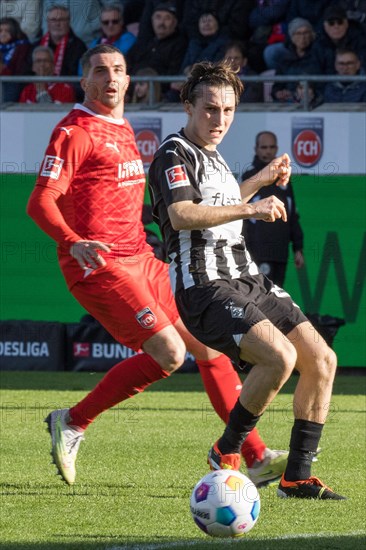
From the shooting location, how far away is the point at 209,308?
5.52 meters

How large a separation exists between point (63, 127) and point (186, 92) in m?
0.98

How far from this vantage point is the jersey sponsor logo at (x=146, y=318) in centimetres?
630

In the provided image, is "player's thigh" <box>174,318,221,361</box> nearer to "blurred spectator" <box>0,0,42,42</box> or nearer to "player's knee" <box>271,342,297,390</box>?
"player's knee" <box>271,342,297,390</box>

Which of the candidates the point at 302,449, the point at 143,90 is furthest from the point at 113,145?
the point at 143,90

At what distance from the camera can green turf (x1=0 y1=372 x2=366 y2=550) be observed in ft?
15.4

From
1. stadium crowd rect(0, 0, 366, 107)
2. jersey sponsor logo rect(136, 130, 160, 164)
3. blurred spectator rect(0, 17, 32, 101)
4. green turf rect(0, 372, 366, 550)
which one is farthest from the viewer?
blurred spectator rect(0, 17, 32, 101)

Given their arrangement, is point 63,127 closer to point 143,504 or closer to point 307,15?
point 143,504

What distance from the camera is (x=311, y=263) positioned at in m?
13.6

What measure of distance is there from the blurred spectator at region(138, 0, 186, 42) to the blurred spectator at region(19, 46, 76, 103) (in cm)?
123

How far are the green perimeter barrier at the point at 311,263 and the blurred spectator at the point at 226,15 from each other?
2.49 metres

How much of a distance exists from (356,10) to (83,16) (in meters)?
3.82

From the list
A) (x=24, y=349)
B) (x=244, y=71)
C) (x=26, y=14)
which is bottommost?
(x=24, y=349)

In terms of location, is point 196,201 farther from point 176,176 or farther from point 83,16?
point 83,16

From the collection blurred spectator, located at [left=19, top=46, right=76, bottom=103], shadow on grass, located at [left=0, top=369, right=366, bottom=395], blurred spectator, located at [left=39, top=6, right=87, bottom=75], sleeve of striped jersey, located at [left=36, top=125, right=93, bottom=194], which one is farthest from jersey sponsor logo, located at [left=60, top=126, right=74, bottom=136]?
blurred spectator, located at [left=39, top=6, right=87, bottom=75]
